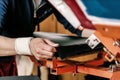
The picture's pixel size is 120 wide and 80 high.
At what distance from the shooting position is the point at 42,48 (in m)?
1.05

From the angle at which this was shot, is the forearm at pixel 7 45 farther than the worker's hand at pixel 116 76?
Yes

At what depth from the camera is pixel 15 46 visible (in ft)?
3.82

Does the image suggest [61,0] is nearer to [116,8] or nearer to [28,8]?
[116,8]

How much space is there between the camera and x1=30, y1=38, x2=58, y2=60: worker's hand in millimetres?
1036

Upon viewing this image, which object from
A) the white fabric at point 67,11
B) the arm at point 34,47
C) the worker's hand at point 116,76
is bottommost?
the worker's hand at point 116,76

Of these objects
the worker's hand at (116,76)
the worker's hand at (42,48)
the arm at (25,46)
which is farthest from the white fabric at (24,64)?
the worker's hand at (116,76)

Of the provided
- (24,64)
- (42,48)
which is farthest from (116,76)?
(24,64)

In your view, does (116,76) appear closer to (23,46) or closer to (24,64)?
(23,46)

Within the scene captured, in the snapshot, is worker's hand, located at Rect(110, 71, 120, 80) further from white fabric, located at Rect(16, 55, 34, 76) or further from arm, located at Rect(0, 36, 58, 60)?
white fabric, located at Rect(16, 55, 34, 76)

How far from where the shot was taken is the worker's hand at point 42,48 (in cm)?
104

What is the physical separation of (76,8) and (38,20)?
0.87 meters

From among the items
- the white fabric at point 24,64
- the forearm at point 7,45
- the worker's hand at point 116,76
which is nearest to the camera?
the worker's hand at point 116,76

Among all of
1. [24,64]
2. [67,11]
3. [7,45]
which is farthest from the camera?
[24,64]

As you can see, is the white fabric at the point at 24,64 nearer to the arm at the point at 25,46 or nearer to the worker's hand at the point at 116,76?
the arm at the point at 25,46
